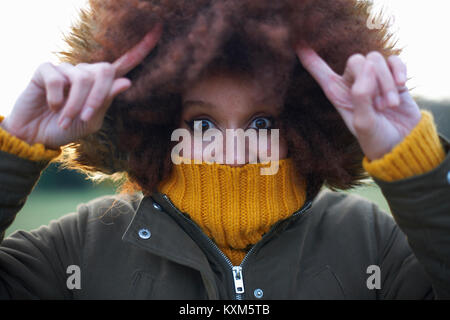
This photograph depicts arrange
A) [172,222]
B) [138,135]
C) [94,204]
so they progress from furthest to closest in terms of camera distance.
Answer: [94,204], [138,135], [172,222]

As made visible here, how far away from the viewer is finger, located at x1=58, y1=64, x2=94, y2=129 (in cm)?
125

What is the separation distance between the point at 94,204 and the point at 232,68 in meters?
0.77

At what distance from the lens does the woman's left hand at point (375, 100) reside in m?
1.22

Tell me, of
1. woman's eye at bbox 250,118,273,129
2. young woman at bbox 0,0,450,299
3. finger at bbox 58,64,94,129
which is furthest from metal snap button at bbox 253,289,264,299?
finger at bbox 58,64,94,129

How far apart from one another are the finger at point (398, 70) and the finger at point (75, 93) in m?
0.86

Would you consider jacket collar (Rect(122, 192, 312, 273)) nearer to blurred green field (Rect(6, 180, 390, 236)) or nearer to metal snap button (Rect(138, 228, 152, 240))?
metal snap button (Rect(138, 228, 152, 240))

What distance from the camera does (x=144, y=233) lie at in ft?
4.86

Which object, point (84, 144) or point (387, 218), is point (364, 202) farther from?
point (84, 144)

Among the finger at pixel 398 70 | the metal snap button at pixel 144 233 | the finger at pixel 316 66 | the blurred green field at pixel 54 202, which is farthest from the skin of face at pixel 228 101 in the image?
the blurred green field at pixel 54 202

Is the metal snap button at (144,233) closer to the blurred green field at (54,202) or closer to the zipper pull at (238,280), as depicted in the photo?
the zipper pull at (238,280)

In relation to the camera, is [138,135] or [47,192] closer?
[138,135]

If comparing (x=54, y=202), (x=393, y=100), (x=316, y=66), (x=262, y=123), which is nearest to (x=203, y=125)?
(x=262, y=123)

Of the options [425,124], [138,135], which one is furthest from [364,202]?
[138,135]
